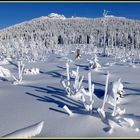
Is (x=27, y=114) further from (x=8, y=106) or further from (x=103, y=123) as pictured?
(x=103, y=123)

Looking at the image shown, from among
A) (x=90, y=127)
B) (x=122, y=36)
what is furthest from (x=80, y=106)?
(x=122, y=36)

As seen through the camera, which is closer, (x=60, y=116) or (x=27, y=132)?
(x=27, y=132)

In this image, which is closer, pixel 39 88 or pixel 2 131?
pixel 2 131

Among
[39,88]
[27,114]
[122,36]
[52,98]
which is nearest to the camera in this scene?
[27,114]

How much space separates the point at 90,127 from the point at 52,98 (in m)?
2.05

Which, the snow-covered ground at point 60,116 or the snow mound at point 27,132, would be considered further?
the snow-covered ground at point 60,116

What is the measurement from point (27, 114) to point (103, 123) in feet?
4.13

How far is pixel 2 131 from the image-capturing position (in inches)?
199

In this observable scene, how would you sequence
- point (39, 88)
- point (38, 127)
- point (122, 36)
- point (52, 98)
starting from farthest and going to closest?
point (122, 36) → point (39, 88) → point (52, 98) → point (38, 127)

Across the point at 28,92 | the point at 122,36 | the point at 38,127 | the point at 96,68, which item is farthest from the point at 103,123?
the point at 122,36

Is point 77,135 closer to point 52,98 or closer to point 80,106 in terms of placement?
point 80,106

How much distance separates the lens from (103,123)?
204 inches

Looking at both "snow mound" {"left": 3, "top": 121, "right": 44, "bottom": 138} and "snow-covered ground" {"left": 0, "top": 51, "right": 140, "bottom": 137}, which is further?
"snow-covered ground" {"left": 0, "top": 51, "right": 140, "bottom": 137}

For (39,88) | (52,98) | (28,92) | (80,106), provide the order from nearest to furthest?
1. (80,106)
2. (52,98)
3. (28,92)
4. (39,88)
